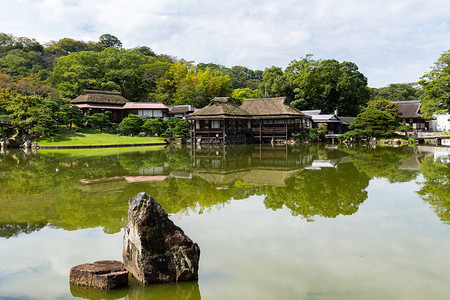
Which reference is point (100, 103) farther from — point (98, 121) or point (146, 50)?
point (146, 50)

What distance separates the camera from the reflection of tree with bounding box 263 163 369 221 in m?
9.26

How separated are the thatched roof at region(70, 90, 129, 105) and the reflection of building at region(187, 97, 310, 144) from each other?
15469 mm

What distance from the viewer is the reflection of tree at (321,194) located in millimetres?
9262

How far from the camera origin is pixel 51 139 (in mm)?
35250

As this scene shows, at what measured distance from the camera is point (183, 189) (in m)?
12.2

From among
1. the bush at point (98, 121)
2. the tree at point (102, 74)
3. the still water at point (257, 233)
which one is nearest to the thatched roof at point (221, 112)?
the bush at point (98, 121)

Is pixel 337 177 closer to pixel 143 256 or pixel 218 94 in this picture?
pixel 143 256

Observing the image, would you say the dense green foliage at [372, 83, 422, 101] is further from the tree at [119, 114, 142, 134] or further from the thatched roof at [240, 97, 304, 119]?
the tree at [119, 114, 142, 134]

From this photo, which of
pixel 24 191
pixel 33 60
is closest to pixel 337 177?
pixel 24 191

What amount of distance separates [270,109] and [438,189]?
30274 mm

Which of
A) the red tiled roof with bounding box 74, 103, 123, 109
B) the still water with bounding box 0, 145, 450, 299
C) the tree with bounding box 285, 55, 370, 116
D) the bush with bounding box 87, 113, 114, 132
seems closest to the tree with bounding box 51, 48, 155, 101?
the red tiled roof with bounding box 74, 103, 123, 109

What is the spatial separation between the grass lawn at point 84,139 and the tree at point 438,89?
3131 centimetres

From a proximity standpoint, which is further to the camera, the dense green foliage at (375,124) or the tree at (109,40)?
the tree at (109,40)

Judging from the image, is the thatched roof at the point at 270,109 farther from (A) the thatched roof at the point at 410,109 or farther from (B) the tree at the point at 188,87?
(A) the thatched roof at the point at 410,109
